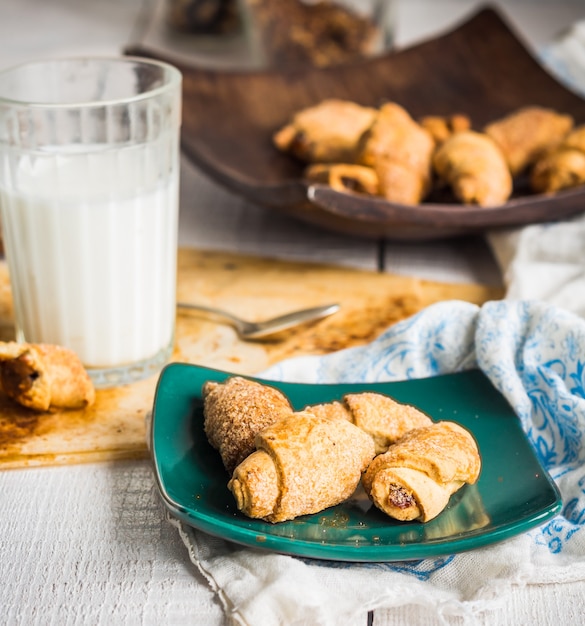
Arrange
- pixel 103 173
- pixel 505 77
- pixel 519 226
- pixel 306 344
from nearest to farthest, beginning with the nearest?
pixel 103 173, pixel 306 344, pixel 519 226, pixel 505 77

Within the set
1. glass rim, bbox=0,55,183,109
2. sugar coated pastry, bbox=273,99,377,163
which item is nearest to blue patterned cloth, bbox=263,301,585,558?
glass rim, bbox=0,55,183,109

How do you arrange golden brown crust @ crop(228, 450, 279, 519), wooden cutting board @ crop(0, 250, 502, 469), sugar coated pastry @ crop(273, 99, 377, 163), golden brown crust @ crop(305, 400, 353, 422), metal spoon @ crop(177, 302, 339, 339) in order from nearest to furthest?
golden brown crust @ crop(228, 450, 279, 519) < golden brown crust @ crop(305, 400, 353, 422) < wooden cutting board @ crop(0, 250, 502, 469) < metal spoon @ crop(177, 302, 339, 339) < sugar coated pastry @ crop(273, 99, 377, 163)

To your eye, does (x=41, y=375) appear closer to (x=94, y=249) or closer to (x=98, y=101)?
(x=94, y=249)

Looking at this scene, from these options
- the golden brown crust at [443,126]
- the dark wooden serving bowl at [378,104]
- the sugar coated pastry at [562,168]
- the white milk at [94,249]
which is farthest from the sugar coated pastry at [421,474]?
the golden brown crust at [443,126]

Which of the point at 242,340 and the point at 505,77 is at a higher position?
the point at 505,77

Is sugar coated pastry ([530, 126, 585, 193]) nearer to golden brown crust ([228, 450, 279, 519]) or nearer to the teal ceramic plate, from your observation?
the teal ceramic plate

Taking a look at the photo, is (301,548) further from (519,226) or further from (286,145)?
(286,145)

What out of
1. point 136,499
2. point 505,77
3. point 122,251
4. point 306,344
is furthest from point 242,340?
point 505,77
